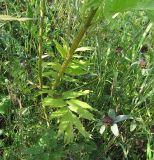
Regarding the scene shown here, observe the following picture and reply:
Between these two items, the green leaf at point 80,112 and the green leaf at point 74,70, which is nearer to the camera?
the green leaf at point 80,112

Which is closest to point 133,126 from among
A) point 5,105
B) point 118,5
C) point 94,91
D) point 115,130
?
point 115,130

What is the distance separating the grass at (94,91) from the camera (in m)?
1.56

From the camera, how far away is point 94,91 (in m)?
1.76

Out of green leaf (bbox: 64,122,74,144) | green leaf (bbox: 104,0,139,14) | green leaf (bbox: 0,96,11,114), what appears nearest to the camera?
green leaf (bbox: 104,0,139,14)

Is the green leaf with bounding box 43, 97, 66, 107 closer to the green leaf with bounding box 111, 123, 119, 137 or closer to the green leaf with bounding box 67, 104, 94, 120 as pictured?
the green leaf with bounding box 67, 104, 94, 120

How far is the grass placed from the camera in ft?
5.12

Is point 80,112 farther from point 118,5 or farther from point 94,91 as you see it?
point 118,5

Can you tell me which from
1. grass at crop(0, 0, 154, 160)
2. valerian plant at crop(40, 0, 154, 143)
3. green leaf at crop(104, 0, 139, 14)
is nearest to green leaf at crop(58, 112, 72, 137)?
valerian plant at crop(40, 0, 154, 143)

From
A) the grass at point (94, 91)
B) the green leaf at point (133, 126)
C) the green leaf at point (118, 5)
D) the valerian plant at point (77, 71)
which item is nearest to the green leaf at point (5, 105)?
the grass at point (94, 91)

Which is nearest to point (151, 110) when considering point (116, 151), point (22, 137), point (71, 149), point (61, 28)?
point (116, 151)

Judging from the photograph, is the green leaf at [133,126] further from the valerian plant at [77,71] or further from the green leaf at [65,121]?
the green leaf at [65,121]

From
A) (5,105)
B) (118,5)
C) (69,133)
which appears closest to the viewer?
(118,5)

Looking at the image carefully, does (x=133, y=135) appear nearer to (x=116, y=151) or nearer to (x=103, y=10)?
(x=116, y=151)

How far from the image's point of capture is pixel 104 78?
1.78 meters
